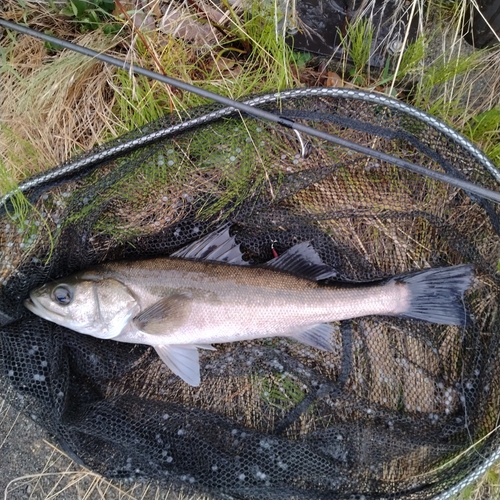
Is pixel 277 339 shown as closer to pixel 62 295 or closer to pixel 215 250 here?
pixel 215 250

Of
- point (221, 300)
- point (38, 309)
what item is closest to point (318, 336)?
point (221, 300)

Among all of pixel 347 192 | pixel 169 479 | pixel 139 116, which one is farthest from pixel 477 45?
pixel 169 479

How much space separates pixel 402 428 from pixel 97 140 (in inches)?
99.1

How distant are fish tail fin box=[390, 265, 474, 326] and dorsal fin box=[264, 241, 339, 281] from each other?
430mm

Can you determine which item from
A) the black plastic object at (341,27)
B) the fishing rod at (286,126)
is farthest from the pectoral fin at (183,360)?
the black plastic object at (341,27)

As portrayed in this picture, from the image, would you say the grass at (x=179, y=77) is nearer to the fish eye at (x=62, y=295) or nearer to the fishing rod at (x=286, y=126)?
the fishing rod at (x=286, y=126)

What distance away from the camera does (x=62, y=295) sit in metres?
2.48

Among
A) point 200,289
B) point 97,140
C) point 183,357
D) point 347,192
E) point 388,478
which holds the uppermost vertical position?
point 97,140

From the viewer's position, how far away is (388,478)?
8.37 ft

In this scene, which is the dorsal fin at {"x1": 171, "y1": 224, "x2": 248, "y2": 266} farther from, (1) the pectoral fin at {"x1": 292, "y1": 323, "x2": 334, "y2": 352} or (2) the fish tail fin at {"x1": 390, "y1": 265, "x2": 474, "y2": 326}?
(2) the fish tail fin at {"x1": 390, "y1": 265, "x2": 474, "y2": 326}

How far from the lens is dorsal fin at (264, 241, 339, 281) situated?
260 cm

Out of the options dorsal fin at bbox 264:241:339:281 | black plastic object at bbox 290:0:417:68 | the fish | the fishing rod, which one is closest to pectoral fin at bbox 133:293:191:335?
the fish

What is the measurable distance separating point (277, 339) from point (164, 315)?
28.4 inches

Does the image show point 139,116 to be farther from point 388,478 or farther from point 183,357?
point 388,478
